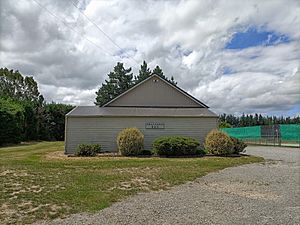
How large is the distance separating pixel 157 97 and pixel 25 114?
16854 mm

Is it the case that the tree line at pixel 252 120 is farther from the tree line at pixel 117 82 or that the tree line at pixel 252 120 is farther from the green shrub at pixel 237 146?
the green shrub at pixel 237 146

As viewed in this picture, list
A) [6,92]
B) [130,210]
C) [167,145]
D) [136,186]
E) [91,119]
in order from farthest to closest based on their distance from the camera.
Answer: [6,92] < [91,119] < [167,145] < [136,186] < [130,210]

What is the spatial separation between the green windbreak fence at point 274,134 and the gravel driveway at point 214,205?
19.5 m

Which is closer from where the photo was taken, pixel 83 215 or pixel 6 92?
pixel 83 215

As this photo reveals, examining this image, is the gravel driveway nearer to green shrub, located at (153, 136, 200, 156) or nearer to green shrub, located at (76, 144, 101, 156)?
green shrub, located at (153, 136, 200, 156)

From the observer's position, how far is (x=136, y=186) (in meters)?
9.22

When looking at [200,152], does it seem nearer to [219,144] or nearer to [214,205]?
[219,144]

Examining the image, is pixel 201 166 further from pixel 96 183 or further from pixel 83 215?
pixel 83 215

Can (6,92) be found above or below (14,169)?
above

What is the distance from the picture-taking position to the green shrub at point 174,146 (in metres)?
18.0

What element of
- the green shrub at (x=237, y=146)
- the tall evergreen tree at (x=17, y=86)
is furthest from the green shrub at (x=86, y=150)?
the tall evergreen tree at (x=17, y=86)

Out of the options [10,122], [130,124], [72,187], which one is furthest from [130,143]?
[10,122]

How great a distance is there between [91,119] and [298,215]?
51.0ft

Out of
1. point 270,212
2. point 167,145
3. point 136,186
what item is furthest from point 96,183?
point 167,145
